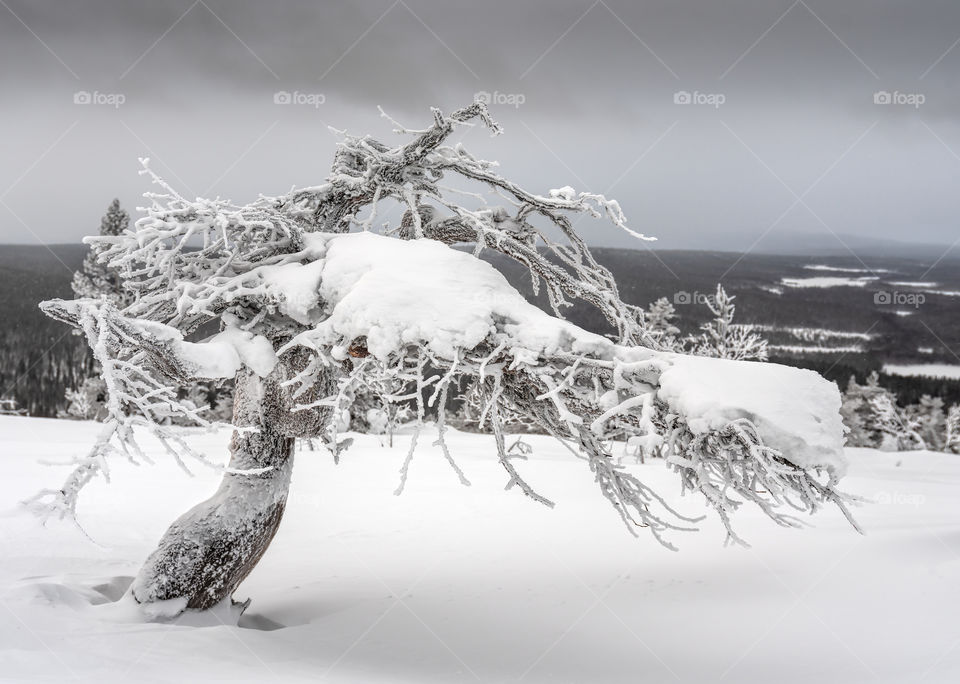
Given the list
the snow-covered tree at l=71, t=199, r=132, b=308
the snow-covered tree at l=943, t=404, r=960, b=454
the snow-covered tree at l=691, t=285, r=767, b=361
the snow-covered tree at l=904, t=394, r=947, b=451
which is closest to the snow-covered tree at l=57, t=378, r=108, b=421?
the snow-covered tree at l=71, t=199, r=132, b=308

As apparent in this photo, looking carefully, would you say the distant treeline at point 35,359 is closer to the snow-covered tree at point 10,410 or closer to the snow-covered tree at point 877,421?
the snow-covered tree at point 10,410

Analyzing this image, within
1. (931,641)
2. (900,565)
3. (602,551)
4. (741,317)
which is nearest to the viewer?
(931,641)

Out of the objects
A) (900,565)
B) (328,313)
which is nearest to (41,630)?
(328,313)

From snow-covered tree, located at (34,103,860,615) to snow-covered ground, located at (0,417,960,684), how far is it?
1.10m

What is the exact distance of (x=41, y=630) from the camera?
518 cm

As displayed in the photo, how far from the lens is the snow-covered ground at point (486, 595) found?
562 centimetres

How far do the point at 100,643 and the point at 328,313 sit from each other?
3006mm

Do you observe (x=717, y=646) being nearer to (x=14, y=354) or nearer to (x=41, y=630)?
(x=41, y=630)

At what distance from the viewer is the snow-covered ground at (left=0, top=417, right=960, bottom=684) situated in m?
5.62

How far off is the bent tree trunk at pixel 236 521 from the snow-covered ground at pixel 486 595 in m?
0.48

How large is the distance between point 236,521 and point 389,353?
8.99 feet

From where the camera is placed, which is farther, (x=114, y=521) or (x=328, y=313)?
(x=114, y=521)

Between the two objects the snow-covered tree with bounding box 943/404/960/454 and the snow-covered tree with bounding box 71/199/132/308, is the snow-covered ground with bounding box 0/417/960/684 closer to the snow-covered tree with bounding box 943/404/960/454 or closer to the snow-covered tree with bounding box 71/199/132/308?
the snow-covered tree with bounding box 71/199/132/308

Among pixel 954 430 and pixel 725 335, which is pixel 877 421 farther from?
pixel 725 335
